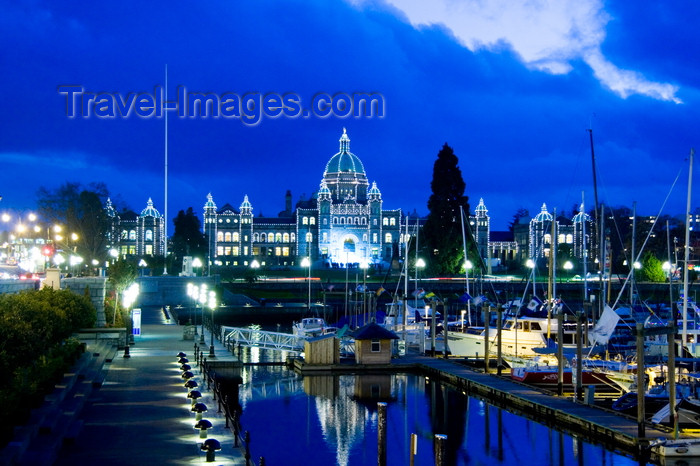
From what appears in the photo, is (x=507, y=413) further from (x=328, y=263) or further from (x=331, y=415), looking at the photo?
(x=328, y=263)

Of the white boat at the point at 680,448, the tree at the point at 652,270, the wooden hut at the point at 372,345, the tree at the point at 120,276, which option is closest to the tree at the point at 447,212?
the tree at the point at 652,270

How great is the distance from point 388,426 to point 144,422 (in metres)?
10.3

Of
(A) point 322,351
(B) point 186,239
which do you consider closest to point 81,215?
(B) point 186,239

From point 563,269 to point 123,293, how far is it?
288 feet

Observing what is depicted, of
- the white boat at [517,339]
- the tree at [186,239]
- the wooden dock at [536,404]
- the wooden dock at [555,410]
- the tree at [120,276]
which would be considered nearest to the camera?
the wooden dock at [555,410]

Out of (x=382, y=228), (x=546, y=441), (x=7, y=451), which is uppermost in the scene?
(x=382, y=228)

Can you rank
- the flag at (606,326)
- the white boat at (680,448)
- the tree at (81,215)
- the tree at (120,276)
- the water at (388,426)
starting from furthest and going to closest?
the tree at (81,215) < the tree at (120,276) < the flag at (606,326) < the water at (388,426) < the white boat at (680,448)

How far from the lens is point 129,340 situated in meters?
48.3

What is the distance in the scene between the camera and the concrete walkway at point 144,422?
21.9 m

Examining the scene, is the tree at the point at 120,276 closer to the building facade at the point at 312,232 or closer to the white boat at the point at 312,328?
the white boat at the point at 312,328

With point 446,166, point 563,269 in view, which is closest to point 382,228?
point 563,269

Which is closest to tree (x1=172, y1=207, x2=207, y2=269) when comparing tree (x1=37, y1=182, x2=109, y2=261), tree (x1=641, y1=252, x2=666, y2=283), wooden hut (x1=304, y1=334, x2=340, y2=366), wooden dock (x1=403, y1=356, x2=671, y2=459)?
tree (x1=37, y1=182, x2=109, y2=261)

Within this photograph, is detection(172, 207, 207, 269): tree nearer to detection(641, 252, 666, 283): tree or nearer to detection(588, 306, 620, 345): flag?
detection(641, 252, 666, 283): tree

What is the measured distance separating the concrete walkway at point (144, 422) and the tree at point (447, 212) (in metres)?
63.6
